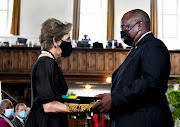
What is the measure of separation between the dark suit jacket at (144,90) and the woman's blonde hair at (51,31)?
2.68 feet

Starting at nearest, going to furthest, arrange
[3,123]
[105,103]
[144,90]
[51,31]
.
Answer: [144,90] → [105,103] → [51,31] → [3,123]

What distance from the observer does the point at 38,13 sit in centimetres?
1356

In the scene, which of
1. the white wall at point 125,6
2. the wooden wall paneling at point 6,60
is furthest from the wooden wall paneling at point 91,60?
the wooden wall paneling at point 6,60

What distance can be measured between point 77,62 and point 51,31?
364 inches

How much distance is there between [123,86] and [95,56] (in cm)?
991

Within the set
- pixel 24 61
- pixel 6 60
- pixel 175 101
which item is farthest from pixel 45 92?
pixel 6 60

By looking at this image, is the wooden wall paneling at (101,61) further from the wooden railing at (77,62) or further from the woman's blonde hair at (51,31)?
the woman's blonde hair at (51,31)

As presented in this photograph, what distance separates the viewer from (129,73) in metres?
1.98

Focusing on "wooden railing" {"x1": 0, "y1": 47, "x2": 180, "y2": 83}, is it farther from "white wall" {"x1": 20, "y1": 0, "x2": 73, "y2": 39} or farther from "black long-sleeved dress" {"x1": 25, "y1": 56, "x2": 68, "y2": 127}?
"black long-sleeved dress" {"x1": 25, "y1": 56, "x2": 68, "y2": 127}

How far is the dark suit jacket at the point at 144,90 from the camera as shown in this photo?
6.15ft

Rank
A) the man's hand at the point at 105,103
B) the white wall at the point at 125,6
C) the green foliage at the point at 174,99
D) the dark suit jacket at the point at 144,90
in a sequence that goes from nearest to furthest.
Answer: the dark suit jacket at the point at 144,90 < the man's hand at the point at 105,103 < the green foliage at the point at 174,99 < the white wall at the point at 125,6

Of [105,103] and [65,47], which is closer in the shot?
[105,103]

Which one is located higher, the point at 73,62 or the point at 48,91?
the point at 73,62

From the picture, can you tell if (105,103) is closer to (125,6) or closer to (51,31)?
(51,31)
